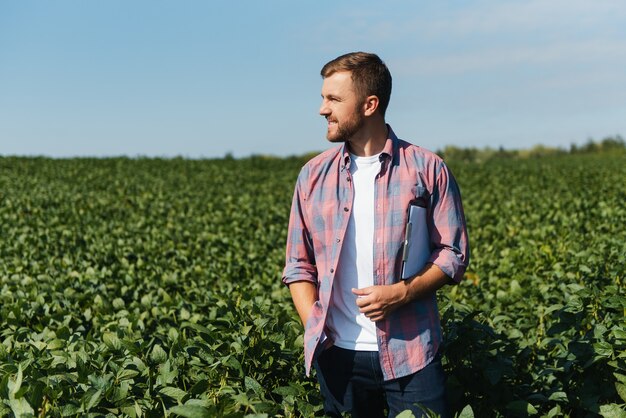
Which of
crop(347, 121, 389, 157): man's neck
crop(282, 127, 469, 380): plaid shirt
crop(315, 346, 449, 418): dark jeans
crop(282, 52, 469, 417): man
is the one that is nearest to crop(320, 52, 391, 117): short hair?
crop(282, 52, 469, 417): man

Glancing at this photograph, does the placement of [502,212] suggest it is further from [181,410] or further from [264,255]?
[181,410]

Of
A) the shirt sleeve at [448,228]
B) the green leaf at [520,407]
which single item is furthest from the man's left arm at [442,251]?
the green leaf at [520,407]

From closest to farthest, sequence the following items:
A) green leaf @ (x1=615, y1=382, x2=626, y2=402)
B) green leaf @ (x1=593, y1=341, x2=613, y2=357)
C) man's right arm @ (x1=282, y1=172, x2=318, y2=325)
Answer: man's right arm @ (x1=282, y1=172, x2=318, y2=325), green leaf @ (x1=615, y1=382, x2=626, y2=402), green leaf @ (x1=593, y1=341, x2=613, y2=357)

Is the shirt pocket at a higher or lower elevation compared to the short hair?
lower

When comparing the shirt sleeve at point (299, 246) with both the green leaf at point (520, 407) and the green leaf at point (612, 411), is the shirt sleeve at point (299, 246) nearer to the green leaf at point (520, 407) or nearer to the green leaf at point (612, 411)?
the green leaf at point (520, 407)

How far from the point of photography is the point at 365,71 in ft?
11.2

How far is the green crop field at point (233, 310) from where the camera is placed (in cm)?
366

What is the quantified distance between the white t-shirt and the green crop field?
1.36 feet

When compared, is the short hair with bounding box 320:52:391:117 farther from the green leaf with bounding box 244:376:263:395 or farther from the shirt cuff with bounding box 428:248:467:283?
the green leaf with bounding box 244:376:263:395

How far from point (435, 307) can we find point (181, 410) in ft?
4.26

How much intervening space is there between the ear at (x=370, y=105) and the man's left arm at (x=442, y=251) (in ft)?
1.32

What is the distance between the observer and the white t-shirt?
3484 mm

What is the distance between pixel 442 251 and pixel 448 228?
0.35ft

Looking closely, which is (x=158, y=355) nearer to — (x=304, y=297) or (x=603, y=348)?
(x=304, y=297)
